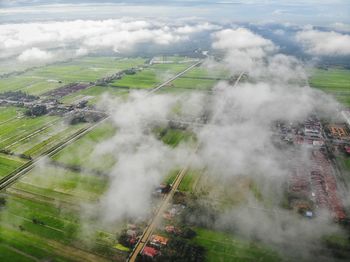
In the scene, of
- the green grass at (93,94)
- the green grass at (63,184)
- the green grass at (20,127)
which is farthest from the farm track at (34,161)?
the green grass at (93,94)

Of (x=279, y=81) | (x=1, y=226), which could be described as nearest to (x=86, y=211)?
(x=1, y=226)

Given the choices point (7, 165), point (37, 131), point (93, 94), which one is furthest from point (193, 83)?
point (7, 165)

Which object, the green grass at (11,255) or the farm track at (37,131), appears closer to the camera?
the green grass at (11,255)

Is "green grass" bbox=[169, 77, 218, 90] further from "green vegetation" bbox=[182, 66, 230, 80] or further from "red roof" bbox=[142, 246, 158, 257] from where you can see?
"red roof" bbox=[142, 246, 158, 257]

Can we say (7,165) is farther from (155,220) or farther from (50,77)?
(50,77)

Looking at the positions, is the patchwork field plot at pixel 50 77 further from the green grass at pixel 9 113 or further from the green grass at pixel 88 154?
the green grass at pixel 88 154

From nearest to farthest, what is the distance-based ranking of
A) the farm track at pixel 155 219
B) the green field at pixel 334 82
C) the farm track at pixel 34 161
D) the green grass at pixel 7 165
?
the farm track at pixel 155 219, the farm track at pixel 34 161, the green grass at pixel 7 165, the green field at pixel 334 82
